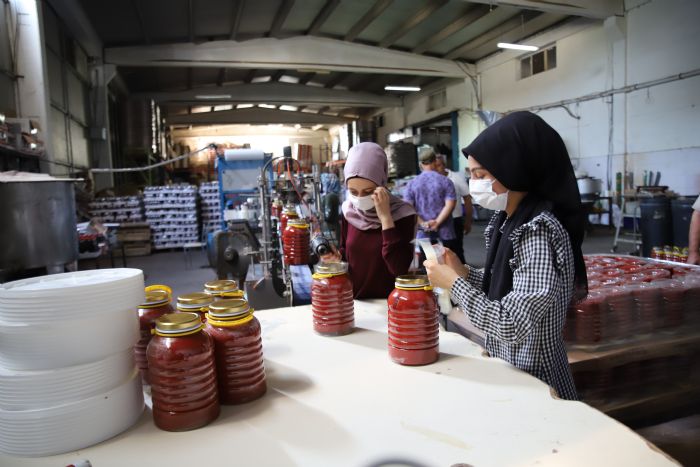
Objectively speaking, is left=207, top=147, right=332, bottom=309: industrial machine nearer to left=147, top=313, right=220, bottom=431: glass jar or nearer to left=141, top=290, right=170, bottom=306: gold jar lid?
left=141, top=290, right=170, bottom=306: gold jar lid

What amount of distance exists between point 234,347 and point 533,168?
991mm

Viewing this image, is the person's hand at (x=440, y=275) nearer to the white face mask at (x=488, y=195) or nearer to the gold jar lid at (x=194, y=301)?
the white face mask at (x=488, y=195)

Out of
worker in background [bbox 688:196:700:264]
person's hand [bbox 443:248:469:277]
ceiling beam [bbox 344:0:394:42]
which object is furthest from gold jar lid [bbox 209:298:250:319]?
ceiling beam [bbox 344:0:394:42]

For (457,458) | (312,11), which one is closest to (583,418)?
(457,458)

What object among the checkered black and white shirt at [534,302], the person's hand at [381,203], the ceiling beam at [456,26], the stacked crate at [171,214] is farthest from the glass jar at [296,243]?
the ceiling beam at [456,26]

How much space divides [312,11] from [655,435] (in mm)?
9985

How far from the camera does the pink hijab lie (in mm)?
2047

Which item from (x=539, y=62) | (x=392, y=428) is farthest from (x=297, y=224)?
(x=539, y=62)

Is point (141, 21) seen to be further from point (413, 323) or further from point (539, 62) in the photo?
point (413, 323)

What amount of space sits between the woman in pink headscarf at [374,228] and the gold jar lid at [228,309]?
0.97 m

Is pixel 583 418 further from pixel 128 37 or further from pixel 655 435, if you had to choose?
pixel 128 37

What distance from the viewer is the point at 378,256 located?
6.76ft

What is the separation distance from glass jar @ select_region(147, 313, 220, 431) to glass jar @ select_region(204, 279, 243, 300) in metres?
0.33

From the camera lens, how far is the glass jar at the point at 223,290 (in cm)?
131
